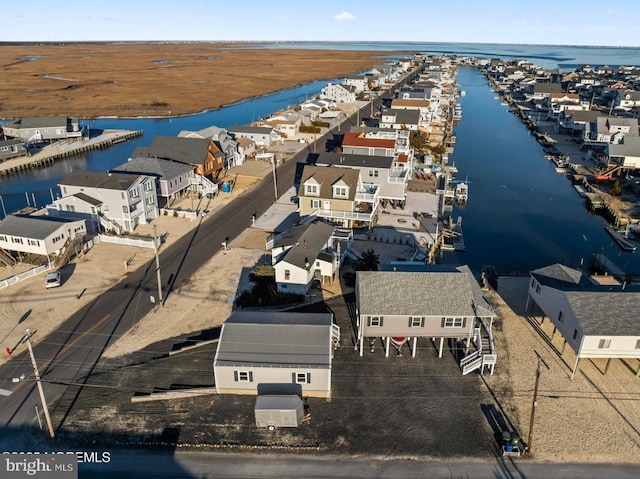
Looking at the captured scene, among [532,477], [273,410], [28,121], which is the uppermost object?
[28,121]

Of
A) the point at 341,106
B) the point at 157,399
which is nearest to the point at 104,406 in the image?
the point at 157,399

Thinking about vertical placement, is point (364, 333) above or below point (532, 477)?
above

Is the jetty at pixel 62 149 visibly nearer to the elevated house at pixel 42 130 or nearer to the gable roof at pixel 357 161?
the elevated house at pixel 42 130

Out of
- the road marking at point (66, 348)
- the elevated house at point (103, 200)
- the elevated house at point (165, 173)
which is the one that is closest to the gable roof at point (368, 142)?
the elevated house at point (165, 173)

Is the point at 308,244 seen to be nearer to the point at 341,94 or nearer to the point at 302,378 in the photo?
the point at 302,378

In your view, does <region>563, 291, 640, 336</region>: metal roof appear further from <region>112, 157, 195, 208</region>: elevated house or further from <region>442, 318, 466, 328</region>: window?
<region>112, 157, 195, 208</region>: elevated house

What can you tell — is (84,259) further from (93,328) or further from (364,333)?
(364,333)
